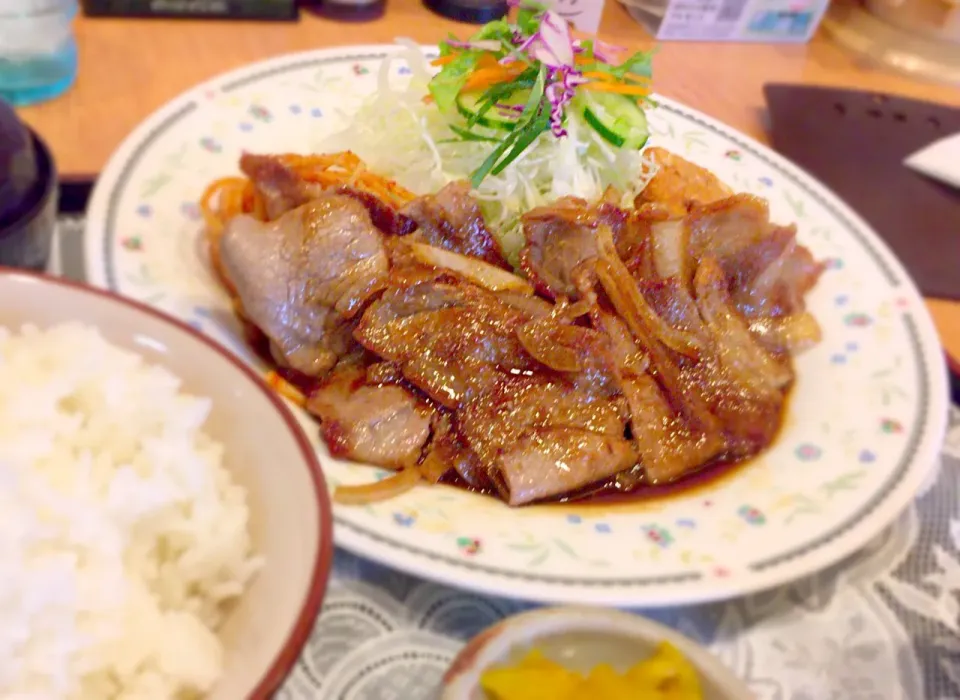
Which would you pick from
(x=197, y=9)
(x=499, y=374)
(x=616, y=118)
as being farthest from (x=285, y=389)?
(x=197, y=9)

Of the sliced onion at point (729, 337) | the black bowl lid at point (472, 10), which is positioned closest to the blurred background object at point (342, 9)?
the black bowl lid at point (472, 10)

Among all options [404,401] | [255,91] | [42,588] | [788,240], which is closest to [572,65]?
[788,240]

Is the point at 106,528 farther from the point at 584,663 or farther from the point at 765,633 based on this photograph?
the point at 765,633

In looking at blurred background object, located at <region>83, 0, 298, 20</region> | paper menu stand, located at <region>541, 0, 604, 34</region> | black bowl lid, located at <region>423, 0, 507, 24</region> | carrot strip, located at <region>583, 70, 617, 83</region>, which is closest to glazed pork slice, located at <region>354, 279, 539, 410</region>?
carrot strip, located at <region>583, 70, 617, 83</region>

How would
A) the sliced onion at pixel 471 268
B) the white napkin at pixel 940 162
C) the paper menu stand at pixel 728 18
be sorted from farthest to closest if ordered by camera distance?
the paper menu stand at pixel 728 18, the white napkin at pixel 940 162, the sliced onion at pixel 471 268

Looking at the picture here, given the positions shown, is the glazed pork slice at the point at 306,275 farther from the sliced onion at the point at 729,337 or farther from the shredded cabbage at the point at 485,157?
the sliced onion at the point at 729,337

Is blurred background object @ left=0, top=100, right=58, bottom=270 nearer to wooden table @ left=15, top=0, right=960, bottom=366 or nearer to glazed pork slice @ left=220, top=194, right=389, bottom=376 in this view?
glazed pork slice @ left=220, top=194, right=389, bottom=376

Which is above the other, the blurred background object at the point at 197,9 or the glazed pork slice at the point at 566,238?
the glazed pork slice at the point at 566,238
